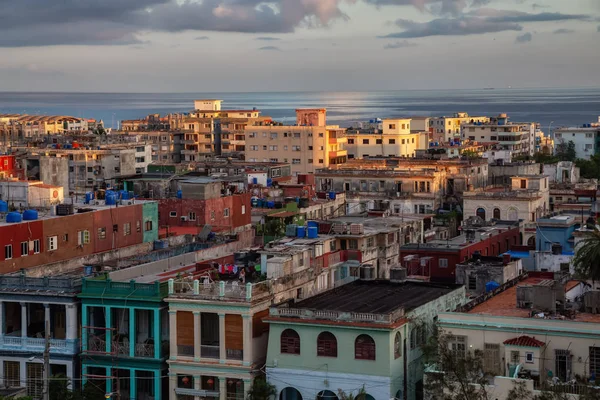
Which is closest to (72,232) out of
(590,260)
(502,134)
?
(590,260)

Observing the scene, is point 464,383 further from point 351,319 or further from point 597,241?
point 597,241

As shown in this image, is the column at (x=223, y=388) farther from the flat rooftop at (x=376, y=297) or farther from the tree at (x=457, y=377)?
the tree at (x=457, y=377)

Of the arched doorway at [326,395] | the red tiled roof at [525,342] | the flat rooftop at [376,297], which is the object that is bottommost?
the arched doorway at [326,395]

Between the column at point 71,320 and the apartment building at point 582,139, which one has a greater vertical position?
the apartment building at point 582,139

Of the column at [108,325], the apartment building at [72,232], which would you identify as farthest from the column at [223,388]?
the apartment building at [72,232]

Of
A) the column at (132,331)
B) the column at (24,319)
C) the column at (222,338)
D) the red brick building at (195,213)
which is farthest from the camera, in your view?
the red brick building at (195,213)

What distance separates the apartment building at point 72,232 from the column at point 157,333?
34.1 feet

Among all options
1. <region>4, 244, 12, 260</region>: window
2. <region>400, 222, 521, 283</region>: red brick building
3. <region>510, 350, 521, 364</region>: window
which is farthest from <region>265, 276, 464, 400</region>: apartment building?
<region>400, 222, 521, 283</region>: red brick building

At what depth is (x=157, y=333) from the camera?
1646 inches

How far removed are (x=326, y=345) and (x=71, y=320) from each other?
998cm

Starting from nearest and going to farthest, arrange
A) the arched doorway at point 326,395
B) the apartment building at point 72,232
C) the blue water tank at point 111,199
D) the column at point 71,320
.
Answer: the arched doorway at point 326,395 → the column at point 71,320 → the apartment building at point 72,232 → the blue water tank at point 111,199

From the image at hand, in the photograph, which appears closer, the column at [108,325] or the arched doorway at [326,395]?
the arched doorway at [326,395]

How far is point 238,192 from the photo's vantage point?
70.9 m

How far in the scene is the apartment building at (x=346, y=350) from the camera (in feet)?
126
